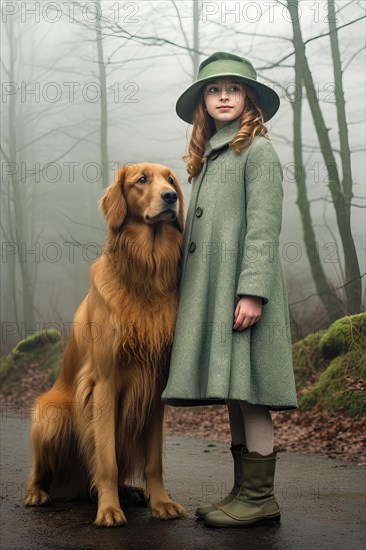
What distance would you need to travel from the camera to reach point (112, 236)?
359 centimetres

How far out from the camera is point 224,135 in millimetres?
3648

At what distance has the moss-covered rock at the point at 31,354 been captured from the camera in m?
12.0

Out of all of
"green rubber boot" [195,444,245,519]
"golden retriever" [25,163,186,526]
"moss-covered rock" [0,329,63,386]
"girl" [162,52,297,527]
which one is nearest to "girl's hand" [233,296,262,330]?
"girl" [162,52,297,527]

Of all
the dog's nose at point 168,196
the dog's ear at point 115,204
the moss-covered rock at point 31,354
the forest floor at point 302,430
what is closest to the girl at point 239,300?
the dog's nose at point 168,196

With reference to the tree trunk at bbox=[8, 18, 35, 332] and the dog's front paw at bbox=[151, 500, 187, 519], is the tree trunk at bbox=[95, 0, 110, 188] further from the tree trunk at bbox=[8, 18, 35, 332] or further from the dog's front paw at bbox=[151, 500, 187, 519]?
the dog's front paw at bbox=[151, 500, 187, 519]

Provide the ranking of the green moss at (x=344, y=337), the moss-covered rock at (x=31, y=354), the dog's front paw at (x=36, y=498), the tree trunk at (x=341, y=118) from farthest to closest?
the moss-covered rock at (x=31, y=354) < the tree trunk at (x=341, y=118) < the green moss at (x=344, y=337) < the dog's front paw at (x=36, y=498)

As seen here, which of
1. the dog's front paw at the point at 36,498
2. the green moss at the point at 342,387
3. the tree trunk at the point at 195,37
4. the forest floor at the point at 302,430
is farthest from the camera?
the tree trunk at the point at 195,37

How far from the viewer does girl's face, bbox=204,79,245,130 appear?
3.61 meters

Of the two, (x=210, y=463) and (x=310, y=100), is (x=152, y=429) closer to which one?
(x=210, y=463)

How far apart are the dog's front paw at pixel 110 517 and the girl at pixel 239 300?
1.31ft

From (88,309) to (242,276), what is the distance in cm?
83

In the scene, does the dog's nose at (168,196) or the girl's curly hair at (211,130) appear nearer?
the dog's nose at (168,196)

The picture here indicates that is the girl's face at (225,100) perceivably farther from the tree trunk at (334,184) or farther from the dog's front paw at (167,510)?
the tree trunk at (334,184)

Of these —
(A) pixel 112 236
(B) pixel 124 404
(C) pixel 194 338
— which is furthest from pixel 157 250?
(B) pixel 124 404
